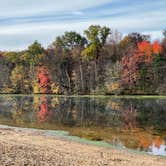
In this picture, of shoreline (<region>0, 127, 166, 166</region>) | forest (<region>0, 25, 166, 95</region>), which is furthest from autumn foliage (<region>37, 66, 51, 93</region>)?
shoreline (<region>0, 127, 166, 166</region>)

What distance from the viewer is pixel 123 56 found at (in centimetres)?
11662

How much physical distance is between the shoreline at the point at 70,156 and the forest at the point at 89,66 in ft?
249

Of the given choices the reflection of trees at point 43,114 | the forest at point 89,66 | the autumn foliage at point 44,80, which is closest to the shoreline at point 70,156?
the reflection of trees at point 43,114

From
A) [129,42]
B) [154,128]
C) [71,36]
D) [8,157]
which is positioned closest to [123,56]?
[129,42]

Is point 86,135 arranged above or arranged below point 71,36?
below

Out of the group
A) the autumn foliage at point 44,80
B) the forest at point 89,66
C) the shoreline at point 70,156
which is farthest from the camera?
the autumn foliage at point 44,80

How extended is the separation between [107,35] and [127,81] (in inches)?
950

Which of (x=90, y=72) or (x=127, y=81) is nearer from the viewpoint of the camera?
(x=127, y=81)

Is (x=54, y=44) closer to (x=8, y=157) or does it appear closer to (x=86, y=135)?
(x=86, y=135)

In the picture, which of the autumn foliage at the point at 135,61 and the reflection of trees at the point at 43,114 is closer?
the reflection of trees at the point at 43,114

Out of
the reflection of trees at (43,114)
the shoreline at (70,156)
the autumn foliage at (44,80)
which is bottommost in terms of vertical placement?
the reflection of trees at (43,114)

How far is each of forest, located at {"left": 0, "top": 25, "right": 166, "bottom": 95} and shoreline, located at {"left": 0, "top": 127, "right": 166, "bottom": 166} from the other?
75930 millimetres

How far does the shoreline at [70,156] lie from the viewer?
18.8m

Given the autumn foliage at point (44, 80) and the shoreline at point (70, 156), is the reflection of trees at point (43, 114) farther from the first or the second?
the autumn foliage at point (44, 80)
